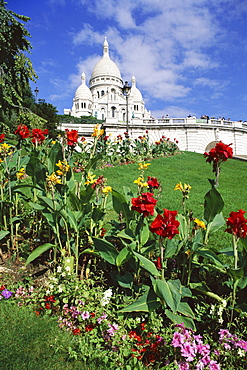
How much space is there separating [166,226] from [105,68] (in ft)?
256

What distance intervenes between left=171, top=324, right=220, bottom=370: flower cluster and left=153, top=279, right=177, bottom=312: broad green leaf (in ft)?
0.69

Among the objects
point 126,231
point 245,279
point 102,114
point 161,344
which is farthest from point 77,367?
→ point 102,114

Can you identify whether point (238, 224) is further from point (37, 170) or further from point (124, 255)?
point (37, 170)

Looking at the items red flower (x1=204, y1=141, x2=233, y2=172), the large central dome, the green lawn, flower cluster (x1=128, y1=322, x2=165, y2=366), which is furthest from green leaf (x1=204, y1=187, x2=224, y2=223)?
the large central dome

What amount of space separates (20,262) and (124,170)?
754 cm

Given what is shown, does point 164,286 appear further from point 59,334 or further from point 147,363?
point 59,334

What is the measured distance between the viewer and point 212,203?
2.35 metres

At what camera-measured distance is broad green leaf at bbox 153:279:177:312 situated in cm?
184

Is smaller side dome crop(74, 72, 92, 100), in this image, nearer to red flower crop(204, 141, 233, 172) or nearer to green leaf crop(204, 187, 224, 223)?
red flower crop(204, 141, 233, 172)

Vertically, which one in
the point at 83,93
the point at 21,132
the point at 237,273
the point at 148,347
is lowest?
the point at 148,347

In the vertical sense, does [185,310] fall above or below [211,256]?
below

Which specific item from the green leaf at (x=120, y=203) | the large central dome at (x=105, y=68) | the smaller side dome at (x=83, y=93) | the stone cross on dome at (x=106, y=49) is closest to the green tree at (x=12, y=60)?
the green leaf at (x=120, y=203)

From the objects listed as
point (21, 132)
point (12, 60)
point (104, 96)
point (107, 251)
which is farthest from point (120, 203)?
point (104, 96)

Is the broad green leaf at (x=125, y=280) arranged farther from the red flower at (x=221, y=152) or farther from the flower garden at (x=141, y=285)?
the red flower at (x=221, y=152)
